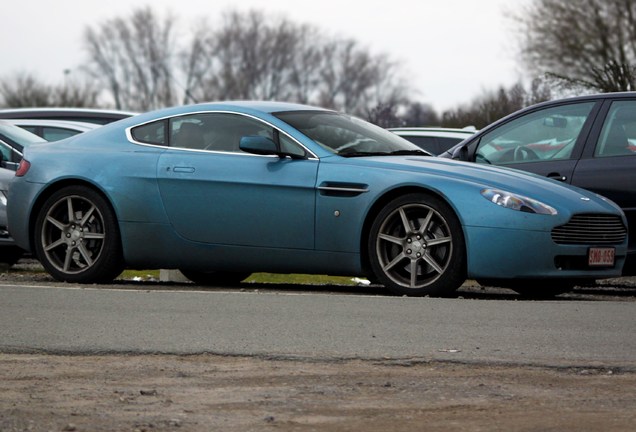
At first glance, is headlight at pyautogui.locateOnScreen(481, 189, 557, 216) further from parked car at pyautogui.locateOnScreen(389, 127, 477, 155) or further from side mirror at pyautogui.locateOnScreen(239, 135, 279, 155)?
parked car at pyautogui.locateOnScreen(389, 127, 477, 155)

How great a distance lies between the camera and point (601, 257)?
9.77 m

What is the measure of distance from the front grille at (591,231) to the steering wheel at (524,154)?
1.31 m

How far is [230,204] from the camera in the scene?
10.3 m

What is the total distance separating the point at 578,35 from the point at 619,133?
3691 centimetres

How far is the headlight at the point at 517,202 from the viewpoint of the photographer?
945 cm

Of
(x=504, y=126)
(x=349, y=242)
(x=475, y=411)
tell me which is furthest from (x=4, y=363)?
(x=504, y=126)

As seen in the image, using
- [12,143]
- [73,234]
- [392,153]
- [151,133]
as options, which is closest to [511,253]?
[392,153]

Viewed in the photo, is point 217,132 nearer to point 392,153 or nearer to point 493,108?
point 392,153

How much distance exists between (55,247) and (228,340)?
3830mm

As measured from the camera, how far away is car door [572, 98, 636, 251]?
34.6 feet

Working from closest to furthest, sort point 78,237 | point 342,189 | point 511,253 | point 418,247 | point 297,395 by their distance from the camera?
point 297,395 < point 511,253 < point 418,247 < point 342,189 < point 78,237

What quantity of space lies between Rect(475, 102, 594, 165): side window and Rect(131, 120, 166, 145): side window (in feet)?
8.04

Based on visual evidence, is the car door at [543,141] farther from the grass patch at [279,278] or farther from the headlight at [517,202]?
the grass patch at [279,278]

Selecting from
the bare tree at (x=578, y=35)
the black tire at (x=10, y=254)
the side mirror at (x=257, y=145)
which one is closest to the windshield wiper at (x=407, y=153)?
the side mirror at (x=257, y=145)
